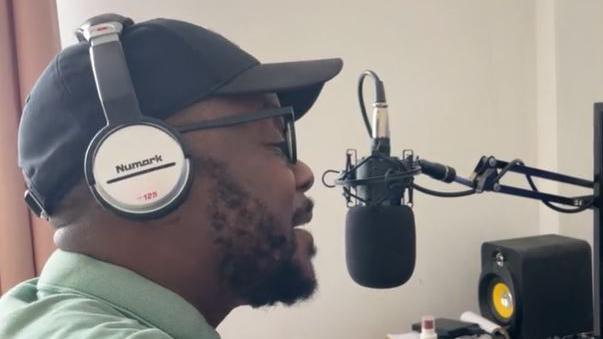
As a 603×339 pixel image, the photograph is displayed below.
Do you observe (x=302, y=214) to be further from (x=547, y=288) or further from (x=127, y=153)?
(x=547, y=288)

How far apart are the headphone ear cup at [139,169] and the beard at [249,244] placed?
1.8 inches

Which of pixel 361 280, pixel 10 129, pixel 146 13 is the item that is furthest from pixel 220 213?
pixel 146 13

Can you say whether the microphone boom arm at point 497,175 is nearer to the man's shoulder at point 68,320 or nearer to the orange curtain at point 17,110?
the man's shoulder at point 68,320

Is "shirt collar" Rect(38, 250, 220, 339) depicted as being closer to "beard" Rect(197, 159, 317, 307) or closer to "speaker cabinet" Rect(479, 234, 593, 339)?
"beard" Rect(197, 159, 317, 307)

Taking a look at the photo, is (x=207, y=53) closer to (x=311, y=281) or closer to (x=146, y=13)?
(x=311, y=281)

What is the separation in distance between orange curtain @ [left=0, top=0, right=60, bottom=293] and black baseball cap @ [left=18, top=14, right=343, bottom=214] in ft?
2.48

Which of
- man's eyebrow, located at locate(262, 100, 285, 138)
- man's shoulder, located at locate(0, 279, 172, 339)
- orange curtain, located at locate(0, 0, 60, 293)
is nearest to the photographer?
man's shoulder, located at locate(0, 279, 172, 339)

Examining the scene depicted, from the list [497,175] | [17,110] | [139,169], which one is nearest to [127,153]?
[139,169]

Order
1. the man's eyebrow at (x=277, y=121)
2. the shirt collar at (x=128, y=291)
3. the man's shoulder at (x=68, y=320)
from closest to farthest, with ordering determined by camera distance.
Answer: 1. the man's shoulder at (x=68, y=320)
2. the shirt collar at (x=128, y=291)
3. the man's eyebrow at (x=277, y=121)

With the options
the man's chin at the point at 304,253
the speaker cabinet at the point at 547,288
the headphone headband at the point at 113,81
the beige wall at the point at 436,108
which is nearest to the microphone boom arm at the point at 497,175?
the man's chin at the point at 304,253

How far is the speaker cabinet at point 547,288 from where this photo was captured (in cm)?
167

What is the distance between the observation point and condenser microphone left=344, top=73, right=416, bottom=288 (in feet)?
2.85

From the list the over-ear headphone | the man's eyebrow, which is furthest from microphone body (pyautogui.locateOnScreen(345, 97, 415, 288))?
the over-ear headphone

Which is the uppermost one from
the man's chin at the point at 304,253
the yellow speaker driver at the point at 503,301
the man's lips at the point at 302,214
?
the man's lips at the point at 302,214
